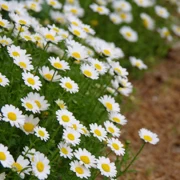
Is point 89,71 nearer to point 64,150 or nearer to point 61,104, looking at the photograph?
point 61,104

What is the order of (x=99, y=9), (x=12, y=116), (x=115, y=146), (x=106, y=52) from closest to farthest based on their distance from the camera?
(x=12, y=116), (x=115, y=146), (x=106, y=52), (x=99, y=9)

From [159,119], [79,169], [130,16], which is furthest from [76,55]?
[130,16]

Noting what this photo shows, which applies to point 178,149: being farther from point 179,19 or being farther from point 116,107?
point 179,19

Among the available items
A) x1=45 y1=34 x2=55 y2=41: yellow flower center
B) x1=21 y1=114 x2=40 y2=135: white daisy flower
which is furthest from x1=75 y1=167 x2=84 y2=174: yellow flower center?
x1=45 y1=34 x2=55 y2=41: yellow flower center

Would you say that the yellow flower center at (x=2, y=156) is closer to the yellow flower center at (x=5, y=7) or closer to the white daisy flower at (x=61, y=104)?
the white daisy flower at (x=61, y=104)

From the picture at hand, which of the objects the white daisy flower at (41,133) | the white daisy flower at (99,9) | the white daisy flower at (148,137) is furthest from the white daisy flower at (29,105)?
the white daisy flower at (99,9)

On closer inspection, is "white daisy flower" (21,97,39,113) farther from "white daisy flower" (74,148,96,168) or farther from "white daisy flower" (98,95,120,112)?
"white daisy flower" (98,95,120,112)
